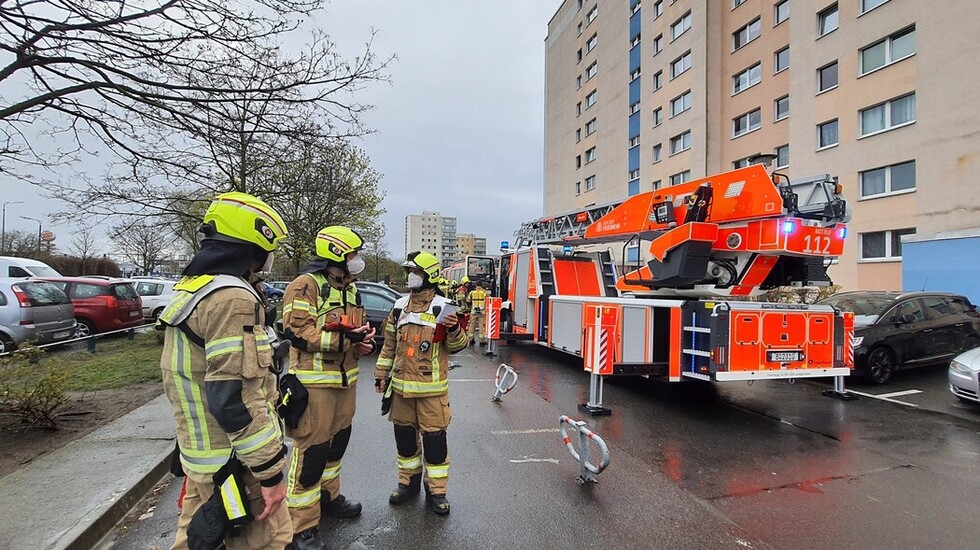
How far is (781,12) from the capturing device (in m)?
21.9

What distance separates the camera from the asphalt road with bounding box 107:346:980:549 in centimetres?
335

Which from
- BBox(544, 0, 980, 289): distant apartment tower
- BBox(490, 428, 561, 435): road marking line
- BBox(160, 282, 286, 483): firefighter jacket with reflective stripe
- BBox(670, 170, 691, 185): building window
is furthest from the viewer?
BBox(670, 170, 691, 185): building window

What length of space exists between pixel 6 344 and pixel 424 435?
33.5ft

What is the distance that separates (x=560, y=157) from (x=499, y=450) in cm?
3917

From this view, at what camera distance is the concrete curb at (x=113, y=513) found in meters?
3.10

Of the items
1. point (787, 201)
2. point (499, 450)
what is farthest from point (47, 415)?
point (787, 201)

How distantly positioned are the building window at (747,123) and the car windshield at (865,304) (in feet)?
53.8

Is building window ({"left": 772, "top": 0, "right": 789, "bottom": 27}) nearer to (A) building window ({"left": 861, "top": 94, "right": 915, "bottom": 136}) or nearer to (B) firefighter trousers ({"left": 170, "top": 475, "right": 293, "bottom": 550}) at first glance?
(A) building window ({"left": 861, "top": 94, "right": 915, "bottom": 136})

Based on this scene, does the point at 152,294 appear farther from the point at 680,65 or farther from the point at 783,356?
the point at 680,65

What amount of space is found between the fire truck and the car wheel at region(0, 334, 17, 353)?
10257mm

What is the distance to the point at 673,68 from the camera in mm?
28094

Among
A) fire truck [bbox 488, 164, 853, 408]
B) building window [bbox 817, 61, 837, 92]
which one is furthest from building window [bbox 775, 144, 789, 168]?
fire truck [bbox 488, 164, 853, 408]

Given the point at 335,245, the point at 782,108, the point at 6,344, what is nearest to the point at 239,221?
the point at 335,245

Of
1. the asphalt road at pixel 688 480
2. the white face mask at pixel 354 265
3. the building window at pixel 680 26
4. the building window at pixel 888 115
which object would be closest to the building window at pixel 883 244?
the building window at pixel 888 115
